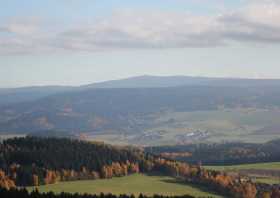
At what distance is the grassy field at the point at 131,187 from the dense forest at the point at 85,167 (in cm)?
665

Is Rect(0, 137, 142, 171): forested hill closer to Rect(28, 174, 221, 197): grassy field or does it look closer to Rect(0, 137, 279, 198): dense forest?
Rect(0, 137, 279, 198): dense forest

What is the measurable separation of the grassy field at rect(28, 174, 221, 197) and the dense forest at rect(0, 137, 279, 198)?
665 centimetres

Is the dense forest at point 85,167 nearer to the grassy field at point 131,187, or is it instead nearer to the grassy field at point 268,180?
the grassy field at point 268,180

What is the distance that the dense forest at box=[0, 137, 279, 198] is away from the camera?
6161 inches

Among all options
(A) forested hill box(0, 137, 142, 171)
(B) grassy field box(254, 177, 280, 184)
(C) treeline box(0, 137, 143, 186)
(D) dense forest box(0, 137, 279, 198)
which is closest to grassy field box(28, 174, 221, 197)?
(D) dense forest box(0, 137, 279, 198)

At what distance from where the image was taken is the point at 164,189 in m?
149

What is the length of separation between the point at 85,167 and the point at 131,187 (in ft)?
92.3

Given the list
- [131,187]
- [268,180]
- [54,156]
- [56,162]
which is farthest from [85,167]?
[268,180]

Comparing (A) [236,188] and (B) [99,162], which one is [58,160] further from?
(A) [236,188]

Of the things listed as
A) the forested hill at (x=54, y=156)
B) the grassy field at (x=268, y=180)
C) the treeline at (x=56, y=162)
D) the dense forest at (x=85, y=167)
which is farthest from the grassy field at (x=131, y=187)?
the grassy field at (x=268, y=180)

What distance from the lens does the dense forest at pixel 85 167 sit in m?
156

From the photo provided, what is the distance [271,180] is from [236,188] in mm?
27404

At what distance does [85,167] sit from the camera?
177 m

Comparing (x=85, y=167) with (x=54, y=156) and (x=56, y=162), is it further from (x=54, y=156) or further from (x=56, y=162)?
(x=54, y=156)
